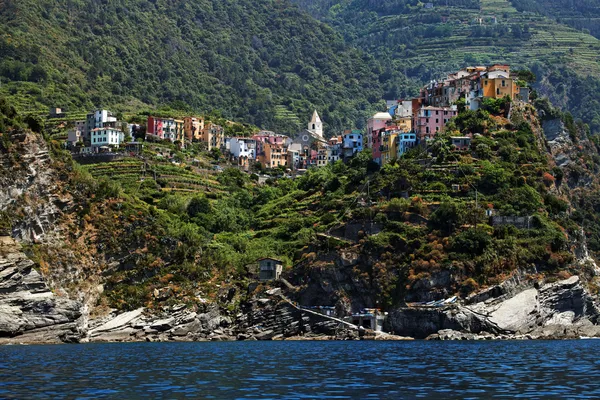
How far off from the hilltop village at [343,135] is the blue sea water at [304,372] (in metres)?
51.4

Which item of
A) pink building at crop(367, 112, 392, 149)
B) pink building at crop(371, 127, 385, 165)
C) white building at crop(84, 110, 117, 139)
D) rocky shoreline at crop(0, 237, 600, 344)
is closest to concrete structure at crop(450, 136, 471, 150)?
pink building at crop(371, 127, 385, 165)

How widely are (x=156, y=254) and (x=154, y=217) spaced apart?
7447 millimetres

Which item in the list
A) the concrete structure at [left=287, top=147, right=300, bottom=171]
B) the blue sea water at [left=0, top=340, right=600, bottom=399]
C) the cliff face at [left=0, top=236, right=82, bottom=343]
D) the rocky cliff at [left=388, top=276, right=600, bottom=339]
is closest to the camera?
the blue sea water at [left=0, top=340, right=600, bottom=399]

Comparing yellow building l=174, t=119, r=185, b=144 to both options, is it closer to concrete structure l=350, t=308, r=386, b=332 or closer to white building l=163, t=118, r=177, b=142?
white building l=163, t=118, r=177, b=142

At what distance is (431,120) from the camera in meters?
126

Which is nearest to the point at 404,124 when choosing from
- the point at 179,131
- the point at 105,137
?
the point at 105,137

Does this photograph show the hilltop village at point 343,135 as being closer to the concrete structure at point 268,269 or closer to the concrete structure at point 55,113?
the concrete structure at point 55,113

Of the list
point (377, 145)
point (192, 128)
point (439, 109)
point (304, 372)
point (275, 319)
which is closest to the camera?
point (304, 372)

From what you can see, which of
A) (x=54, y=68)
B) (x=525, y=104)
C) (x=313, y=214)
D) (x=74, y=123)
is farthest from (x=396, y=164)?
(x=54, y=68)

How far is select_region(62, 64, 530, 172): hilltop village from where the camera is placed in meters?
126

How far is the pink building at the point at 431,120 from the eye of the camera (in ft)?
410

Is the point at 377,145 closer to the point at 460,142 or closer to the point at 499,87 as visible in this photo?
the point at 460,142

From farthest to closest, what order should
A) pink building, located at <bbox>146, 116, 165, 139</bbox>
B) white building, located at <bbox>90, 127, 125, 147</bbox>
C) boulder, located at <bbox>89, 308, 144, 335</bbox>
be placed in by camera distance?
pink building, located at <bbox>146, 116, 165, 139</bbox>, white building, located at <bbox>90, 127, 125, 147</bbox>, boulder, located at <bbox>89, 308, 144, 335</bbox>

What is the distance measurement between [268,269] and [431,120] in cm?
3118
